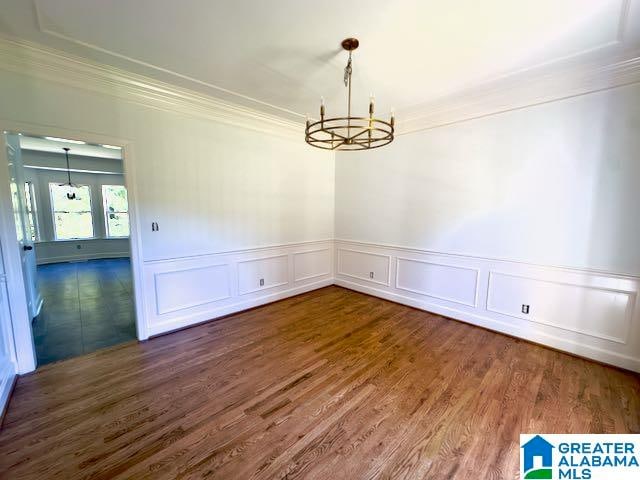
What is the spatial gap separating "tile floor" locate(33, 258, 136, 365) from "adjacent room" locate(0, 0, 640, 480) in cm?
5

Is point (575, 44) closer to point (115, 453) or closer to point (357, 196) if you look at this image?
point (357, 196)

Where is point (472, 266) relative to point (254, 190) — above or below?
below

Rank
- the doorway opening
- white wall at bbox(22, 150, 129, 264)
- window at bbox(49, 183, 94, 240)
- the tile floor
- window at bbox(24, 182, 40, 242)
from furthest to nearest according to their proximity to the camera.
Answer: window at bbox(49, 183, 94, 240)
white wall at bbox(22, 150, 129, 264)
window at bbox(24, 182, 40, 242)
the doorway opening
the tile floor

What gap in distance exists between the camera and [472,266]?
342 centimetres

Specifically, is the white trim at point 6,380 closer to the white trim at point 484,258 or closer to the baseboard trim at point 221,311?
the baseboard trim at point 221,311

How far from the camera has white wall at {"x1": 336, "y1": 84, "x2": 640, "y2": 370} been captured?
249 cm

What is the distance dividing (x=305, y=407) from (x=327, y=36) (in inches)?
112

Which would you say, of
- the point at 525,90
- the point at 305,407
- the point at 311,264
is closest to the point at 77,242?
the point at 311,264

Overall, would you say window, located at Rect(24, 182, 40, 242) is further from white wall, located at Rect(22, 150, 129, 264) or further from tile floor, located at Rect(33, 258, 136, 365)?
tile floor, located at Rect(33, 258, 136, 365)

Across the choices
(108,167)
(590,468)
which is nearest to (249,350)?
(590,468)

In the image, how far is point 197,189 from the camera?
3318mm

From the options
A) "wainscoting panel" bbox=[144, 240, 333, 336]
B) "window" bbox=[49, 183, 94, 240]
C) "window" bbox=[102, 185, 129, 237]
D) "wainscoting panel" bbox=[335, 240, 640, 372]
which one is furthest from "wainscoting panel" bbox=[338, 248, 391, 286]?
"window" bbox=[49, 183, 94, 240]

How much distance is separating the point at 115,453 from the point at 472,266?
149 inches

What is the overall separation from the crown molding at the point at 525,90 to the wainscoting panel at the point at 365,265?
2087 millimetres
